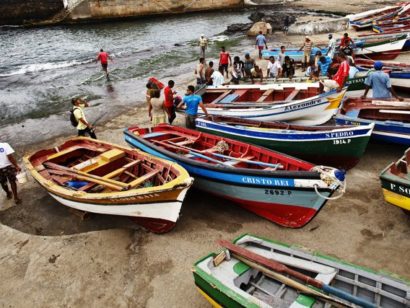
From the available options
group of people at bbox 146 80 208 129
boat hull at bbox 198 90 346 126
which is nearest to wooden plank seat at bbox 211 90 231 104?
boat hull at bbox 198 90 346 126

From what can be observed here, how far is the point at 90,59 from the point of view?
28.5 meters

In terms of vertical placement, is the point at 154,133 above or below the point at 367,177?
above

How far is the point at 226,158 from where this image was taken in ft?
28.1

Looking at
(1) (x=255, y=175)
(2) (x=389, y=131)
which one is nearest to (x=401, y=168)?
(2) (x=389, y=131)

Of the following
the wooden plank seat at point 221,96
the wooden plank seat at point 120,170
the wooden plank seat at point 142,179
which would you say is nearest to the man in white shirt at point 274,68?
the wooden plank seat at point 221,96

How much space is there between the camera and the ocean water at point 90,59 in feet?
58.5

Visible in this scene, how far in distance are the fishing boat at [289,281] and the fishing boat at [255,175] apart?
143 centimetres

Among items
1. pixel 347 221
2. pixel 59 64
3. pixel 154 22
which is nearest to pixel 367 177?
pixel 347 221

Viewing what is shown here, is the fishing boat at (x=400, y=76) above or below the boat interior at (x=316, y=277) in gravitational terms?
above

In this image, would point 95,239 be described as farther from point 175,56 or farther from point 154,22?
point 154,22

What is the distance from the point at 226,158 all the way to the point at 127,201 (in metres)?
2.63

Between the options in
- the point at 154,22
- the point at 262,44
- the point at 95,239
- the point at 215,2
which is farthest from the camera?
the point at 215,2

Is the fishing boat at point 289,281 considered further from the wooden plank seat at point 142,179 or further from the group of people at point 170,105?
the group of people at point 170,105

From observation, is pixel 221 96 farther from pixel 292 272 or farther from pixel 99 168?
pixel 292 272
